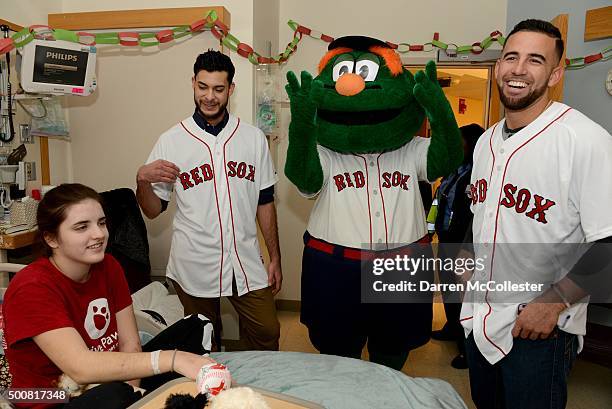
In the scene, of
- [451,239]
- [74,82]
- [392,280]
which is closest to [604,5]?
[451,239]

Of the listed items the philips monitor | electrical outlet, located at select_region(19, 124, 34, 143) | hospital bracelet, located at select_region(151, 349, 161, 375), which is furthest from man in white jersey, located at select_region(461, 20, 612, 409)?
electrical outlet, located at select_region(19, 124, 34, 143)

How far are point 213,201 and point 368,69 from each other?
920 millimetres

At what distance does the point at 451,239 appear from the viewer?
299 centimetres

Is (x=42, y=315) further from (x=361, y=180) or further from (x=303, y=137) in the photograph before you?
(x=361, y=180)

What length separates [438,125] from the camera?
1.89 metres

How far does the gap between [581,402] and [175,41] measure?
3.20 m

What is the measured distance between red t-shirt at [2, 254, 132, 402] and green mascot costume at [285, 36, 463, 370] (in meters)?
0.92

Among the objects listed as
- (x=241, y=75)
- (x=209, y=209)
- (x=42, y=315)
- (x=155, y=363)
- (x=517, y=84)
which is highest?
(x=241, y=75)

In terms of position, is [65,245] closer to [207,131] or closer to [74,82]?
[207,131]

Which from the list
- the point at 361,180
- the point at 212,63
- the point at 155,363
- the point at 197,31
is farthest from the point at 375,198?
the point at 197,31

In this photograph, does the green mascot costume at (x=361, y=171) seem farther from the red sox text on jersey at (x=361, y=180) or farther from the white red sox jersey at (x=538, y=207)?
the white red sox jersey at (x=538, y=207)

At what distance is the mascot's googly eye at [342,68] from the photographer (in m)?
2.01

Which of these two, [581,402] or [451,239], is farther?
[451,239]

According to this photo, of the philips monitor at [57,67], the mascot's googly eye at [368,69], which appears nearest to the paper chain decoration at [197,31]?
the philips monitor at [57,67]
